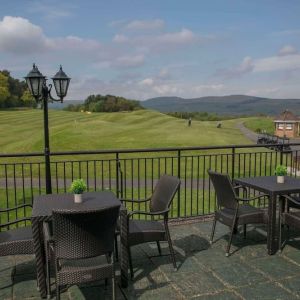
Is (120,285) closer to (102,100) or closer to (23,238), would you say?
(23,238)

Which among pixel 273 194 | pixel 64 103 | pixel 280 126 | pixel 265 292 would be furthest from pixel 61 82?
pixel 280 126

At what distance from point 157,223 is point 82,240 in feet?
4.59

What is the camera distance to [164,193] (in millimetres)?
4246

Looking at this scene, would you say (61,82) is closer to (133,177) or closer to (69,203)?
(69,203)

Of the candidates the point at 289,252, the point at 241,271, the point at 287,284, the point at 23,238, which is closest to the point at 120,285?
the point at 23,238

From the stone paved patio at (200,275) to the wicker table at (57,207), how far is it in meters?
0.21

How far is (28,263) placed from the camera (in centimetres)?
426

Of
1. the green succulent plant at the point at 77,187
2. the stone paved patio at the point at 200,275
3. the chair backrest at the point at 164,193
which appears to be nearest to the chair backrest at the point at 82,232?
the stone paved patio at the point at 200,275

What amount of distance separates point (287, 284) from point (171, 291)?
3.78 ft

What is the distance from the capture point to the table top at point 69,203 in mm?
3643

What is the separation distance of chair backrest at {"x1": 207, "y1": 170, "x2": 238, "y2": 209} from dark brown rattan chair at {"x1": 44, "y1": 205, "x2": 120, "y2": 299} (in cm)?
187

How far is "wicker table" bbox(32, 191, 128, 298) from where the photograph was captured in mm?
3426

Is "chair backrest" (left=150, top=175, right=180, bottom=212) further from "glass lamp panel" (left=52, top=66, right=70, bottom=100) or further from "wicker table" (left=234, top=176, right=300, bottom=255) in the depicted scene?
"glass lamp panel" (left=52, top=66, right=70, bottom=100)

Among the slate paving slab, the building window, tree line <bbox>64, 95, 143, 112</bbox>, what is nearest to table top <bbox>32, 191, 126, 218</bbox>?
the slate paving slab
